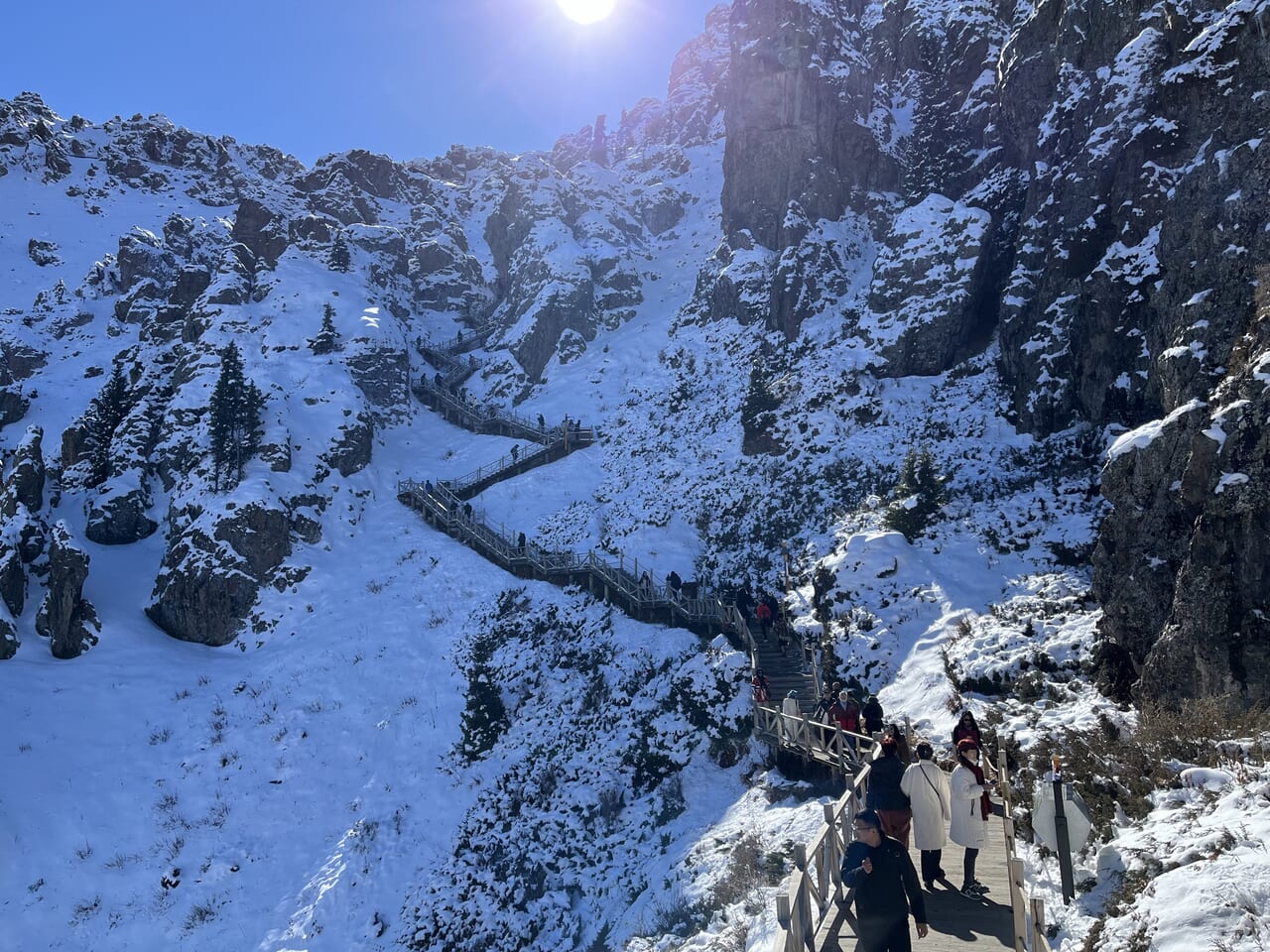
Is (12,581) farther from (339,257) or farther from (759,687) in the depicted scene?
(339,257)

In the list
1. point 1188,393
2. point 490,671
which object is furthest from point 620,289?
point 1188,393

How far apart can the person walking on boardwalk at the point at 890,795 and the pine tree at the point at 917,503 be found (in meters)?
16.8

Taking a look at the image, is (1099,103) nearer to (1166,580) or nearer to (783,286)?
(783,286)

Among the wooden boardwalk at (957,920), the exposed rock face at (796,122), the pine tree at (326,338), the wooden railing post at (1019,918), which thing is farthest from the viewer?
the exposed rock face at (796,122)

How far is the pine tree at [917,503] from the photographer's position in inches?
1000

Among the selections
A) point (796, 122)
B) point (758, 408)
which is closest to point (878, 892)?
point (758, 408)

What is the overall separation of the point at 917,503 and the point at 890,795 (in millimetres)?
17680

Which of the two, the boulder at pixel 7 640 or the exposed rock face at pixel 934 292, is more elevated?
the exposed rock face at pixel 934 292

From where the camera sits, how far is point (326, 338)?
4931 centimetres

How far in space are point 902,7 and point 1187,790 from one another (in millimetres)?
61530

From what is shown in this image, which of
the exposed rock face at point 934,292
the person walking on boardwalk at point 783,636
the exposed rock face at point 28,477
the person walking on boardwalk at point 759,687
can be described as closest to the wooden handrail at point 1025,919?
the person walking on boardwalk at point 759,687

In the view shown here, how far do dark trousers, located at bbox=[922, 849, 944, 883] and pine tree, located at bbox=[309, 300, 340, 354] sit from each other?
47568mm

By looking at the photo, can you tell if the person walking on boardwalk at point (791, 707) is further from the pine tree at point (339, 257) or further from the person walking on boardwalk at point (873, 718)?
the pine tree at point (339, 257)

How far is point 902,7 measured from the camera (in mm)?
55531
